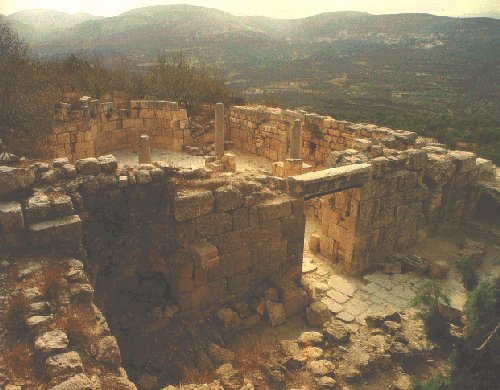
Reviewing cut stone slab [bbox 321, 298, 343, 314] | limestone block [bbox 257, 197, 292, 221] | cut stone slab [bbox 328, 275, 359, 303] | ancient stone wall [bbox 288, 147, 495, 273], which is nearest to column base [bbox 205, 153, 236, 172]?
ancient stone wall [bbox 288, 147, 495, 273]

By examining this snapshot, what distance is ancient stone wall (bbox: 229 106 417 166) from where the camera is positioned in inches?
467

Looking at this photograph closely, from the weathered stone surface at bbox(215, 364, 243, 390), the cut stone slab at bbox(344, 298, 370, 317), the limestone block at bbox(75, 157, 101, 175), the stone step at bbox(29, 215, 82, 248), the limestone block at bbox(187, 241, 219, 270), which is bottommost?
the cut stone slab at bbox(344, 298, 370, 317)

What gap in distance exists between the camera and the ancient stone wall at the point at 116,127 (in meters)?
14.2

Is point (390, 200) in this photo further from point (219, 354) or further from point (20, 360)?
point (20, 360)

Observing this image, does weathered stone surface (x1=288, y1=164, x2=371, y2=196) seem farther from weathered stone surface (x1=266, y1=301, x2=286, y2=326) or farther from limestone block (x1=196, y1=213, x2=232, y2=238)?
weathered stone surface (x1=266, y1=301, x2=286, y2=326)

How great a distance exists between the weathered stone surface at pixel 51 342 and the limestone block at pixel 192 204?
3.22m

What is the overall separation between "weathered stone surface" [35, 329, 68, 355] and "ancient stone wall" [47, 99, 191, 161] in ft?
37.4

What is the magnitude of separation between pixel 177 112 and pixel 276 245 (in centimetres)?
1080

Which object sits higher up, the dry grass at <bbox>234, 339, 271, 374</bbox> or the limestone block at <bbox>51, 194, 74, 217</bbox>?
the limestone block at <bbox>51, 194, 74, 217</bbox>

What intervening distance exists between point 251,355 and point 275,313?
4.15 ft

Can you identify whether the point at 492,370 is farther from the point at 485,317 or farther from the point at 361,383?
the point at 361,383

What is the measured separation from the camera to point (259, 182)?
26.4ft

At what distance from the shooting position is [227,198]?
7324mm

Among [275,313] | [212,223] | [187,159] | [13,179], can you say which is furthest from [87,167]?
[187,159]
